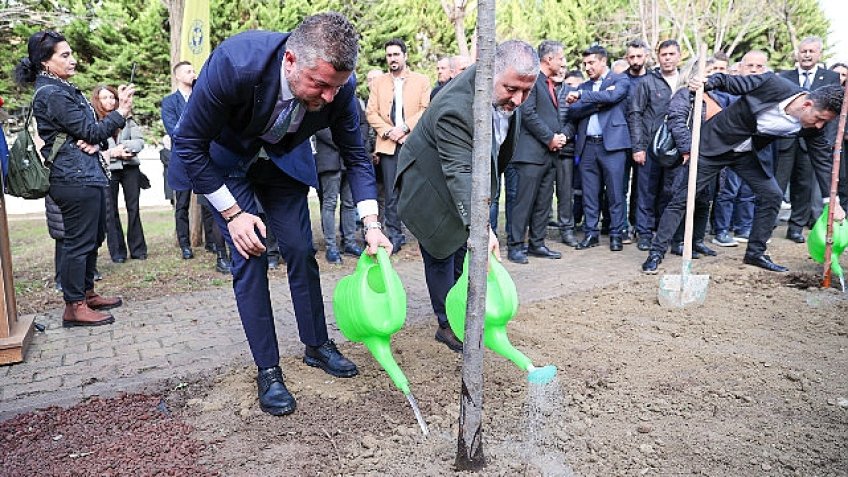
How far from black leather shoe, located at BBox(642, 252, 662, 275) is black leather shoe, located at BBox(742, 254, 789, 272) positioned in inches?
34.8

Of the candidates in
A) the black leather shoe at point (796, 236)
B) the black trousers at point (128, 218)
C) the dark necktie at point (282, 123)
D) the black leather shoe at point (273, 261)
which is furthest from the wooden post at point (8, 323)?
the black leather shoe at point (796, 236)

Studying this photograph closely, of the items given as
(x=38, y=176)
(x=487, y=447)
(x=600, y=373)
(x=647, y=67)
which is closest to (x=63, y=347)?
(x=38, y=176)

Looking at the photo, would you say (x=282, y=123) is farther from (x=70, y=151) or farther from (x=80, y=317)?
(x=80, y=317)

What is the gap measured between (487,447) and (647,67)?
19.6 ft

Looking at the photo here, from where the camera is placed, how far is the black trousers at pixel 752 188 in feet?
18.9

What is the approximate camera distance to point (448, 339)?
3895mm

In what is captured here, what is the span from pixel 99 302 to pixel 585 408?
3992 mm

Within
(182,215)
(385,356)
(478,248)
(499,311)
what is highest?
(478,248)

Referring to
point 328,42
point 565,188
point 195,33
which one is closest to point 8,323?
point 328,42

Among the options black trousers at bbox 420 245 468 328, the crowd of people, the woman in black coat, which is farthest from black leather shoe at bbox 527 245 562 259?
the woman in black coat

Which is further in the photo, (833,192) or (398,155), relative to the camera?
(833,192)

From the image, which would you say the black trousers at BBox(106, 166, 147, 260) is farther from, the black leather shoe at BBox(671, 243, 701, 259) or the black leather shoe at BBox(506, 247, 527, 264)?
the black leather shoe at BBox(671, 243, 701, 259)

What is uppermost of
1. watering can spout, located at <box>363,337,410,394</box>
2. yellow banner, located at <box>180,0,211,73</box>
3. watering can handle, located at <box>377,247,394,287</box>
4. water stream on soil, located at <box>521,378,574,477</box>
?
yellow banner, located at <box>180,0,211,73</box>

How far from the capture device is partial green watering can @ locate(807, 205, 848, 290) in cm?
509
